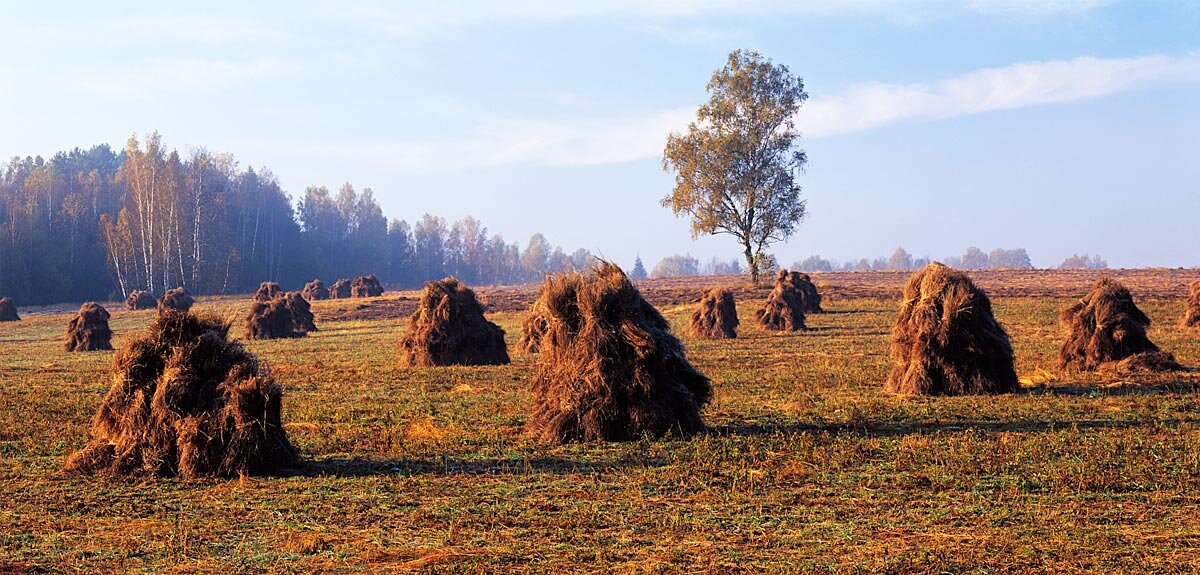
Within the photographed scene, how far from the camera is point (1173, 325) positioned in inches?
1492

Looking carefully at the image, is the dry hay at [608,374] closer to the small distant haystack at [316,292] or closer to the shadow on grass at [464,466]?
the shadow on grass at [464,466]

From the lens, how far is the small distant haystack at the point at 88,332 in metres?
39.9

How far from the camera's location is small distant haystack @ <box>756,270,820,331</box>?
4112 cm

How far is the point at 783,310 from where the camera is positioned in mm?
41469

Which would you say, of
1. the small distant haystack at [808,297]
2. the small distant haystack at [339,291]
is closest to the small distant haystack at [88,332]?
the small distant haystack at [808,297]

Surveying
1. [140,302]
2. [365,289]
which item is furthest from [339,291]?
[140,302]

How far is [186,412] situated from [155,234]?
90.4 metres

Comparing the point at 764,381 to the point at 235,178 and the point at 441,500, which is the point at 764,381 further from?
the point at 235,178

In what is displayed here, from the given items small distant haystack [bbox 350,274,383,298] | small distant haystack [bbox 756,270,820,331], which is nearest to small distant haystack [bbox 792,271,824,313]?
small distant haystack [bbox 756,270,820,331]

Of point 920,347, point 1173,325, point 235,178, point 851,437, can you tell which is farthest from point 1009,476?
point 235,178

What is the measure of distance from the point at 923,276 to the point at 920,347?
5.20 feet

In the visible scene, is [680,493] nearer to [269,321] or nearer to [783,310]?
[783,310]

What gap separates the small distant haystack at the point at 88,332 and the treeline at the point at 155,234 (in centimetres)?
5157

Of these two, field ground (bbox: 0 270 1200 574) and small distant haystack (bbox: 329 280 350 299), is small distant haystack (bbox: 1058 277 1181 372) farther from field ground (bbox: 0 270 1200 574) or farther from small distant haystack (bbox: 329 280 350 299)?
small distant haystack (bbox: 329 280 350 299)
